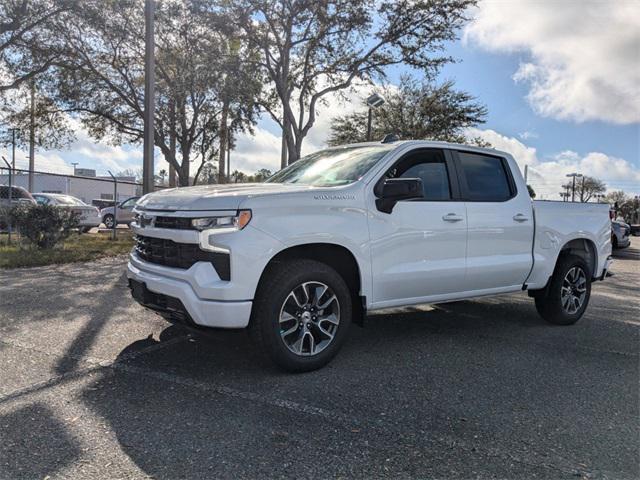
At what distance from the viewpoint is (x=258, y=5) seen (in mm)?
16359

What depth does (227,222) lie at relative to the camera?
3793 millimetres

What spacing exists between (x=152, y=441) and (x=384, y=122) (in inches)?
1069

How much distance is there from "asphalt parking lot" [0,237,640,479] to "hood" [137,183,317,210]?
1.29 metres

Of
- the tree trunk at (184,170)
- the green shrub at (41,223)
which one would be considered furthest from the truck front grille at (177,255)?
the tree trunk at (184,170)

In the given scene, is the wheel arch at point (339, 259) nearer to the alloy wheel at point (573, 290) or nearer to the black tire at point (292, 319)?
the black tire at point (292, 319)

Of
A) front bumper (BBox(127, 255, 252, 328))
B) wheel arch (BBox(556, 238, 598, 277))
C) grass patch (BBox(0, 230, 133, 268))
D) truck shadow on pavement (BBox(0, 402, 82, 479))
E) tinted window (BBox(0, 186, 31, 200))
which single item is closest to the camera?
truck shadow on pavement (BBox(0, 402, 82, 479))

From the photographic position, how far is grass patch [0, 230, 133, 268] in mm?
9289

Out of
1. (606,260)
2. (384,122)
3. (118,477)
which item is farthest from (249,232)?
(384,122)

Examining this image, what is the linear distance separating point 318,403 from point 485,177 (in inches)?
125

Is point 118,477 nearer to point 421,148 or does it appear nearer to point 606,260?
point 421,148

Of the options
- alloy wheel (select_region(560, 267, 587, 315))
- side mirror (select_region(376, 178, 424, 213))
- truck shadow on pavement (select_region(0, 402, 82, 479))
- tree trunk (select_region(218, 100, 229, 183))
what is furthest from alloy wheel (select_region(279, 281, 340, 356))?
tree trunk (select_region(218, 100, 229, 183))

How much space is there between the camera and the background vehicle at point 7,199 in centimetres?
1126

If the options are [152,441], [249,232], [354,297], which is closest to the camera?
[152,441]

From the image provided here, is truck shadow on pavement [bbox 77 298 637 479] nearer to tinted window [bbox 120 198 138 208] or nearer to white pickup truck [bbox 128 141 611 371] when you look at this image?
white pickup truck [bbox 128 141 611 371]
